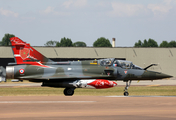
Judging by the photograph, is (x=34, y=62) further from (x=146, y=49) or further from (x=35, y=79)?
(x=146, y=49)

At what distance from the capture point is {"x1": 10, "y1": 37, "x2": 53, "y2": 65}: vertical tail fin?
2703 cm

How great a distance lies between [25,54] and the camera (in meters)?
27.2

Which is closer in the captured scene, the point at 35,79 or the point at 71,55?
the point at 35,79

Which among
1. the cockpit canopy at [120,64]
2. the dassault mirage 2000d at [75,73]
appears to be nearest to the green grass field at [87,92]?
the dassault mirage 2000d at [75,73]

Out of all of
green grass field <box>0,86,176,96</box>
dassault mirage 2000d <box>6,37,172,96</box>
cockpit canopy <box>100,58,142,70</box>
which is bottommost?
green grass field <box>0,86,176,96</box>

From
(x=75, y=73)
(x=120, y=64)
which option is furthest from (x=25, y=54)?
(x=120, y=64)

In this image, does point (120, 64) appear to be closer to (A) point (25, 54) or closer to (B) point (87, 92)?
(B) point (87, 92)

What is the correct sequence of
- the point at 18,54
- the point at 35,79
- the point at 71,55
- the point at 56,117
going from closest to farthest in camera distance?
the point at 56,117
the point at 35,79
the point at 18,54
the point at 71,55

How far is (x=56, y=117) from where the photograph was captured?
13.0 metres

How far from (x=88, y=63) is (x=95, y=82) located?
2.80 meters

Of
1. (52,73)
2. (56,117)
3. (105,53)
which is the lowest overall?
(56,117)

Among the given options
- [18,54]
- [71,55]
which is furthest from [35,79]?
[71,55]

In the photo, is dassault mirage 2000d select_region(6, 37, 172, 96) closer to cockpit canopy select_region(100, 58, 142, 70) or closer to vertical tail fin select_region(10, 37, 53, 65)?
cockpit canopy select_region(100, 58, 142, 70)

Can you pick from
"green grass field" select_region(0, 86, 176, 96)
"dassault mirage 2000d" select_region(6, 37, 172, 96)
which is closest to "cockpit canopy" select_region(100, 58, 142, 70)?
"dassault mirage 2000d" select_region(6, 37, 172, 96)
